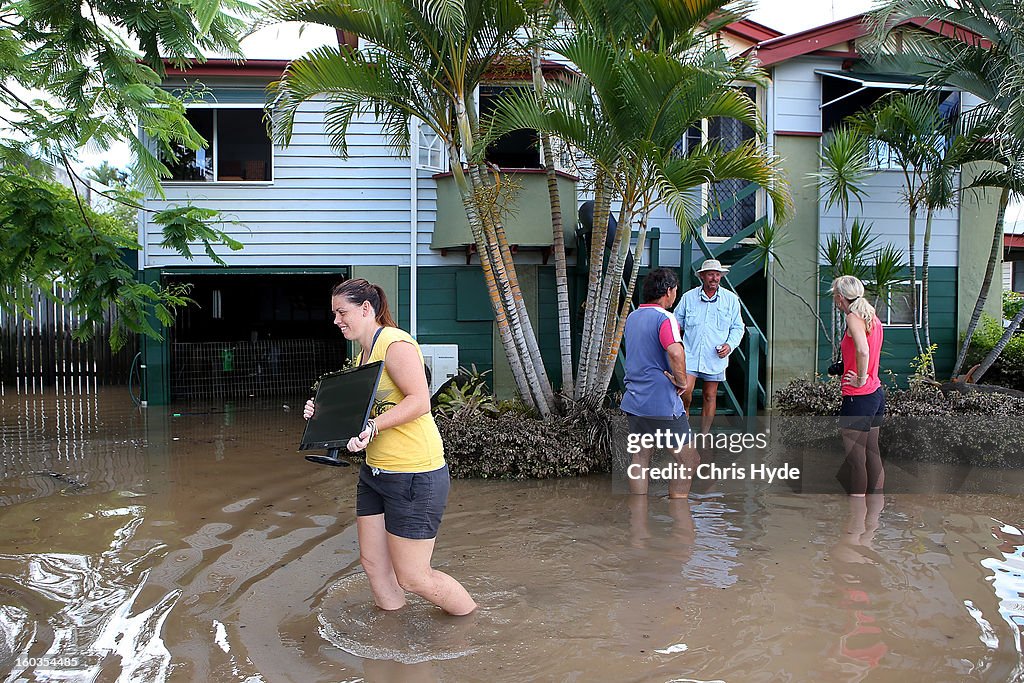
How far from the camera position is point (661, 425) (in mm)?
5723

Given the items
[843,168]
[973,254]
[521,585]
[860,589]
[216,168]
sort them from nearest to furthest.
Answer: [860,589]
[521,585]
[843,168]
[216,168]
[973,254]

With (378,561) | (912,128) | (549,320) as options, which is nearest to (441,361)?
(549,320)

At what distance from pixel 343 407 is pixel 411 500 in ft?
1.67

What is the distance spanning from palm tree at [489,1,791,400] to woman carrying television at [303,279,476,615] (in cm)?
365

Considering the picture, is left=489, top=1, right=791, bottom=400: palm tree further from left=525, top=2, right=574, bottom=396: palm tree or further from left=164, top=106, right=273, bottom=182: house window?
left=164, top=106, right=273, bottom=182: house window

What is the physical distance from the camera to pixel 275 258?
11.7 metres

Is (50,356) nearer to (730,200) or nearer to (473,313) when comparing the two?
(473,313)

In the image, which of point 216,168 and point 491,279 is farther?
point 216,168

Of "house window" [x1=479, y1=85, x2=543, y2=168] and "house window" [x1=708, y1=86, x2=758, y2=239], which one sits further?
→ "house window" [x1=479, y1=85, x2=543, y2=168]

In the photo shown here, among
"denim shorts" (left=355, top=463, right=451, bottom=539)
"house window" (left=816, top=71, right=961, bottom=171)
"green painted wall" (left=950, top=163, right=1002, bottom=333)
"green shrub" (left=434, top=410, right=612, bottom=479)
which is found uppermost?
"house window" (left=816, top=71, right=961, bottom=171)

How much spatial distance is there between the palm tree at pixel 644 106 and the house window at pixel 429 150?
4404mm

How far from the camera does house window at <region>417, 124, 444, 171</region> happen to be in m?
11.6

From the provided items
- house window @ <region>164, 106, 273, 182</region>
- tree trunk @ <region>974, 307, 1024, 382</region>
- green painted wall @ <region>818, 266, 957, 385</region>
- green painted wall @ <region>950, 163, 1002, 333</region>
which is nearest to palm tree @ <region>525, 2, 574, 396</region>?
tree trunk @ <region>974, 307, 1024, 382</region>

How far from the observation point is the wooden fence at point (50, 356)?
1559 cm
